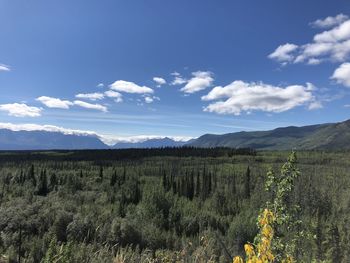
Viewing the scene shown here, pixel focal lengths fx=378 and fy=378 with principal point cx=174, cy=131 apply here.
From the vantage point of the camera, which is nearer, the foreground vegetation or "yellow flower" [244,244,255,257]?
"yellow flower" [244,244,255,257]

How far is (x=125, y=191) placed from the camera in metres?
106

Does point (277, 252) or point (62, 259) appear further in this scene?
point (62, 259)

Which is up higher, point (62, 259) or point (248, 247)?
point (248, 247)

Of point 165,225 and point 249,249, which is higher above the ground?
point 249,249

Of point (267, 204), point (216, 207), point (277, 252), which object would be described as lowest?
point (216, 207)

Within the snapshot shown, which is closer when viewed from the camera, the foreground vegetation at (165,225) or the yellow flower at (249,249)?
the yellow flower at (249,249)

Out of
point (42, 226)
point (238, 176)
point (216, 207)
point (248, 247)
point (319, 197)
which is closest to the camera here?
point (248, 247)

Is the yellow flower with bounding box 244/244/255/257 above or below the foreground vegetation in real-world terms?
above

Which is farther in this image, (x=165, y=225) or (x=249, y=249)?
(x=165, y=225)

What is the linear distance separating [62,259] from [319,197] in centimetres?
10723

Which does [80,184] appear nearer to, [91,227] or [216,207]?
[216,207]

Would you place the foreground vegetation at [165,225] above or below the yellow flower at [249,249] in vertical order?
below

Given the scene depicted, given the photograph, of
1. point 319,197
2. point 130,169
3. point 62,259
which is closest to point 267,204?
point 62,259

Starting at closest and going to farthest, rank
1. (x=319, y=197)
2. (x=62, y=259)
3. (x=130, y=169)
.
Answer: (x=62, y=259) < (x=319, y=197) < (x=130, y=169)
